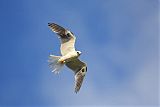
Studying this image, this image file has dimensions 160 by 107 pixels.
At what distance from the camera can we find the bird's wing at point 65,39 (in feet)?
87.2

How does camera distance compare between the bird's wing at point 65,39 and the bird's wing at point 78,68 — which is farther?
the bird's wing at point 78,68

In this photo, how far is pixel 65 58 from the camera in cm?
2606

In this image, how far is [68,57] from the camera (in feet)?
85.9

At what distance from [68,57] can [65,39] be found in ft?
4.36

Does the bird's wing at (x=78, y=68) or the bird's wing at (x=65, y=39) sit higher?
the bird's wing at (x=65, y=39)

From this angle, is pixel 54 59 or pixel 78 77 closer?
pixel 54 59

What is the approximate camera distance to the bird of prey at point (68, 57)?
2588cm

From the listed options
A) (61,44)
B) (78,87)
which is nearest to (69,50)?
(61,44)

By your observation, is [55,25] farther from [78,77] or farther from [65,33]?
[78,77]

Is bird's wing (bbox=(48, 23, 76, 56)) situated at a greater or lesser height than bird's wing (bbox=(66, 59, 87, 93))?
greater

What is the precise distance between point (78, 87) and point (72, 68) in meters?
1.46

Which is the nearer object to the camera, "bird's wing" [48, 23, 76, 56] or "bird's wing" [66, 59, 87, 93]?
"bird's wing" [48, 23, 76, 56]

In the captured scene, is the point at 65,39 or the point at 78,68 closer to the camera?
the point at 65,39

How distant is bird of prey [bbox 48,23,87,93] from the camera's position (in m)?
25.9
